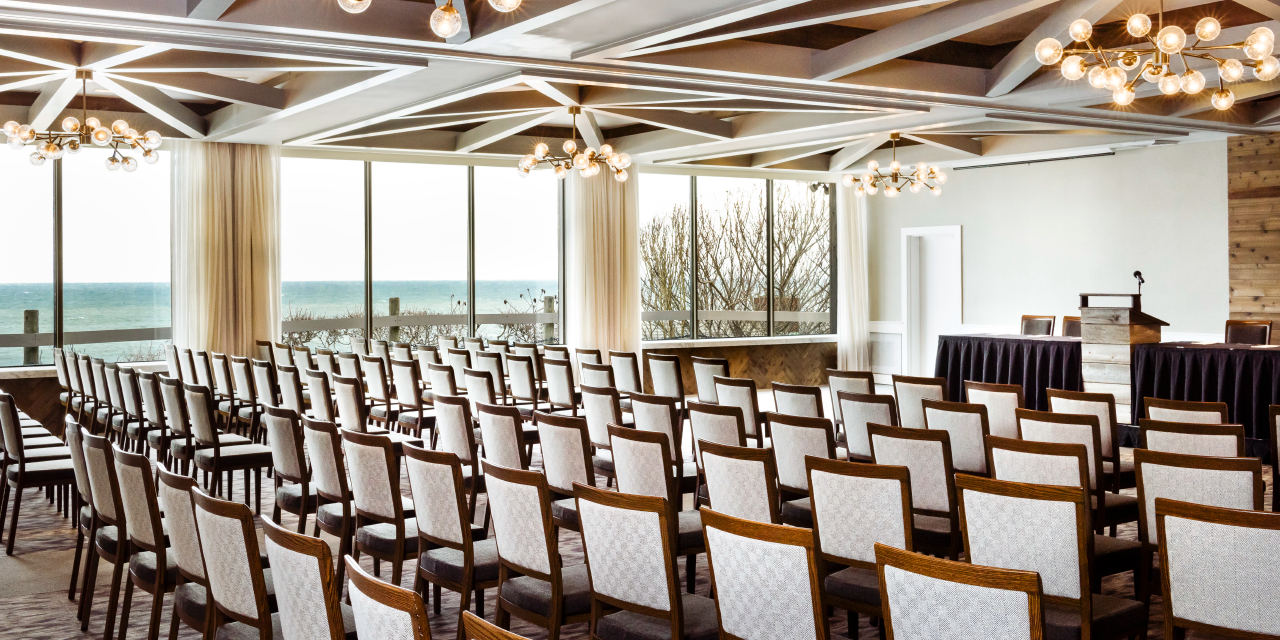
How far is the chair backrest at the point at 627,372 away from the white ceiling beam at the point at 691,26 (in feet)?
8.19

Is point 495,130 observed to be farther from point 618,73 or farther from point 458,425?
point 458,425

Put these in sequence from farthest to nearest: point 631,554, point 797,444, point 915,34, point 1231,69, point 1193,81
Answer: point 915,34 < point 1231,69 < point 1193,81 < point 797,444 < point 631,554

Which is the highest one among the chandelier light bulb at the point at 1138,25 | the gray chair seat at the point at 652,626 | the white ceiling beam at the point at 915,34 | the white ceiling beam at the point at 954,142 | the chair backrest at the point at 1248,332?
the white ceiling beam at the point at 954,142

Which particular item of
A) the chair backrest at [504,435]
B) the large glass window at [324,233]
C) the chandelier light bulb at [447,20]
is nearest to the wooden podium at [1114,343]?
the chair backrest at [504,435]

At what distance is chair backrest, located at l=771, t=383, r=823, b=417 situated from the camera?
19.3 feet

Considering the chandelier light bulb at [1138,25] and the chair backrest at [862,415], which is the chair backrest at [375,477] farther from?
the chandelier light bulb at [1138,25]

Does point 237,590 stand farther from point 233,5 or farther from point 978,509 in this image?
point 233,5

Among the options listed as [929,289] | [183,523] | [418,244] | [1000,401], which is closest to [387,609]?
[183,523]

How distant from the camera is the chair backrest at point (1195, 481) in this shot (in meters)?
3.54

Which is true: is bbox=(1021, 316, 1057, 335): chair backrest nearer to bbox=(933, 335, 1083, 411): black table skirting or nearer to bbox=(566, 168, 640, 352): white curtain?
bbox=(933, 335, 1083, 411): black table skirting

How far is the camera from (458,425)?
5.29m

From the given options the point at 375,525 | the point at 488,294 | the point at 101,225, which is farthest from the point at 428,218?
the point at 375,525

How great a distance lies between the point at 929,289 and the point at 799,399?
855cm

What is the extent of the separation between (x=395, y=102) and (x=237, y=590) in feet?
19.9
